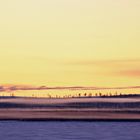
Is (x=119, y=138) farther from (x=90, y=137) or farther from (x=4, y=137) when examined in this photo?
(x=4, y=137)

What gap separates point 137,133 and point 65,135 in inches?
399

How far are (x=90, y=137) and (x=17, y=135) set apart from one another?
976 cm

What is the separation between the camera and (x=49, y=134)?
4040 inches

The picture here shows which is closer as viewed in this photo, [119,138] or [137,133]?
[119,138]

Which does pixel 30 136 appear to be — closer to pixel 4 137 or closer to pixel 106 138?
pixel 4 137

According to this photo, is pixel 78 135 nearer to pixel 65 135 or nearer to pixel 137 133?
pixel 65 135

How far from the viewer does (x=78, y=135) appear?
101 m

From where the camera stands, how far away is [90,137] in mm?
96688

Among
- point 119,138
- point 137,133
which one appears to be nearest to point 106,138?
point 119,138

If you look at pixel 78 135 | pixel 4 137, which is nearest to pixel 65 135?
pixel 78 135

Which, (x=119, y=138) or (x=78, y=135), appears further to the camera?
(x=78, y=135)

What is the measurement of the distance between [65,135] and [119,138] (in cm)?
848

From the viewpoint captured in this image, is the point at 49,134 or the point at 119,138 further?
the point at 49,134

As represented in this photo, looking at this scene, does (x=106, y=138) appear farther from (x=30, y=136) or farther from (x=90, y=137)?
(x=30, y=136)
